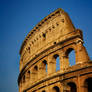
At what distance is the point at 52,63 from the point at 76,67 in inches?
Result: 153

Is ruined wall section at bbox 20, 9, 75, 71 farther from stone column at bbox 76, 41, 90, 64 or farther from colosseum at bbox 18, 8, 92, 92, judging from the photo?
stone column at bbox 76, 41, 90, 64

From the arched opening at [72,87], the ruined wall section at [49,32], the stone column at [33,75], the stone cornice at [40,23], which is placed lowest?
the arched opening at [72,87]

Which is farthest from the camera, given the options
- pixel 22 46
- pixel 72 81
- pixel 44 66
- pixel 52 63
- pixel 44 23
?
pixel 22 46

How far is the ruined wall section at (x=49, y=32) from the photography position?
22045 mm

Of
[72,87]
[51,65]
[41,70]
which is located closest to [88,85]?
[72,87]

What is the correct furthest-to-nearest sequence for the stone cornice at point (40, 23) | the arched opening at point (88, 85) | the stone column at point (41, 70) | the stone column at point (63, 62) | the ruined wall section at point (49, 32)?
the stone cornice at point (40, 23)
the stone column at point (41, 70)
the ruined wall section at point (49, 32)
the stone column at point (63, 62)
the arched opening at point (88, 85)

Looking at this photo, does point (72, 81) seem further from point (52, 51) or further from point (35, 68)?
point (35, 68)

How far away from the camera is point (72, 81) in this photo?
61.0ft

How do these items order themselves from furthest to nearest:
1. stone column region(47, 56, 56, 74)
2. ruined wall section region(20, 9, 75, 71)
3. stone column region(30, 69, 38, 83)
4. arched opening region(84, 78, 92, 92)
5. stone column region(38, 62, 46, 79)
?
stone column region(30, 69, 38, 83) < stone column region(38, 62, 46, 79) < ruined wall section region(20, 9, 75, 71) < stone column region(47, 56, 56, 74) < arched opening region(84, 78, 92, 92)

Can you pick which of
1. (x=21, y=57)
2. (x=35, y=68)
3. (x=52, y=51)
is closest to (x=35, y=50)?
(x=35, y=68)

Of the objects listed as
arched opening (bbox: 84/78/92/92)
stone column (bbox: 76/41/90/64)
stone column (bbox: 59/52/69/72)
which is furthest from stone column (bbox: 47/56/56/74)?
arched opening (bbox: 84/78/92/92)

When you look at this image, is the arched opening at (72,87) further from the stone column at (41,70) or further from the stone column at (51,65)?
the stone column at (41,70)

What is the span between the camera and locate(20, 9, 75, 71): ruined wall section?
72.3 feet

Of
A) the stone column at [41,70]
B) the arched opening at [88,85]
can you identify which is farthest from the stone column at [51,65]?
the arched opening at [88,85]
